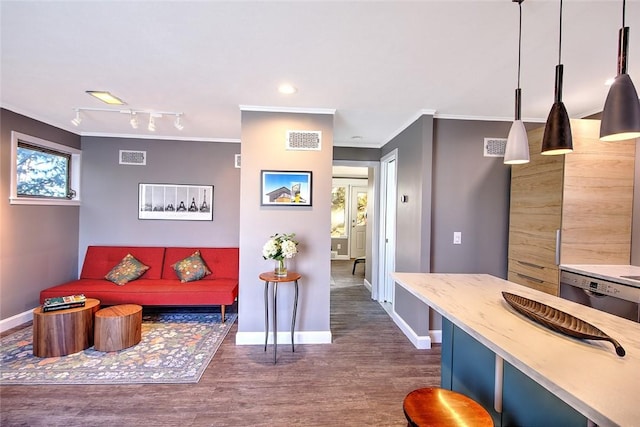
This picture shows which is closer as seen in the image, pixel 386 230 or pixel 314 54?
pixel 314 54

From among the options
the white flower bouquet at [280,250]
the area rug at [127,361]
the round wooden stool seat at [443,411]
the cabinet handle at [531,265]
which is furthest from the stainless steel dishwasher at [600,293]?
the area rug at [127,361]

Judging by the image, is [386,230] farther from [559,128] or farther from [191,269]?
[559,128]

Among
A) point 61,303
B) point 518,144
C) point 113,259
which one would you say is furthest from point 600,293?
point 113,259

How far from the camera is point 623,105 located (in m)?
1.16

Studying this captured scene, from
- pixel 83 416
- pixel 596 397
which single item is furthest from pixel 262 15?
pixel 83 416

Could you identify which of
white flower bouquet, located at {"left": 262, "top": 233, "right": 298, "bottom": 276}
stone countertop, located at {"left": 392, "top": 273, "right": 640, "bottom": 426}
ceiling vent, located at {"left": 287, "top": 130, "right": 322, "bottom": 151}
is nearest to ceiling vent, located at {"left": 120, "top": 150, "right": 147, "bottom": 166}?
ceiling vent, located at {"left": 287, "top": 130, "right": 322, "bottom": 151}

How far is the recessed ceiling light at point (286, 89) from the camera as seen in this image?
2.48 meters

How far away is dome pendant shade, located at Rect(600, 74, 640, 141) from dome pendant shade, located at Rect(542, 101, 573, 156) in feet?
0.73

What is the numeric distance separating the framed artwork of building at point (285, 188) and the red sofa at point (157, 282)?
1.38m

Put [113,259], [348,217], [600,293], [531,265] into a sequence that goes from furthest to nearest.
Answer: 1. [348,217]
2. [113,259]
3. [531,265]
4. [600,293]

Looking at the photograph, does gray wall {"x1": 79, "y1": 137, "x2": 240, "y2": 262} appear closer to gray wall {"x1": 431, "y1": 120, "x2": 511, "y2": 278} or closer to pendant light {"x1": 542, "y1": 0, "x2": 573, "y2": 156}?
gray wall {"x1": 431, "y1": 120, "x2": 511, "y2": 278}

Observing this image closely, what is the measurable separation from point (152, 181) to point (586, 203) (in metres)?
5.09

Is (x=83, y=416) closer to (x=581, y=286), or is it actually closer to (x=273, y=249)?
(x=273, y=249)

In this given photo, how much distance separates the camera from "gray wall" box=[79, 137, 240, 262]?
13.8 ft
